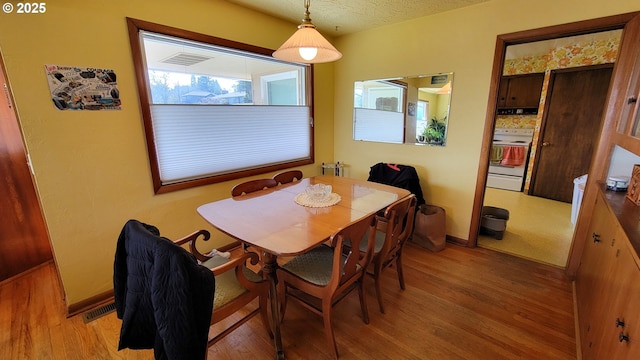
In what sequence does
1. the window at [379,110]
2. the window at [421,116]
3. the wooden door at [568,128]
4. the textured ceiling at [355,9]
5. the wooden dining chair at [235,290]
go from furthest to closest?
1. the wooden door at [568,128]
2. the window at [379,110]
3. the window at [421,116]
4. the textured ceiling at [355,9]
5. the wooden dining chair at [235,290]

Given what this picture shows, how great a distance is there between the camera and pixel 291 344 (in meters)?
1.67

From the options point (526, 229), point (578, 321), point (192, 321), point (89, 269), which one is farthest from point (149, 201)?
point (526, 229)

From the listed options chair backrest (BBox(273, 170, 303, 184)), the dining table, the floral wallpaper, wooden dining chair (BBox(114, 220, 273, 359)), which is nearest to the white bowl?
the dining table

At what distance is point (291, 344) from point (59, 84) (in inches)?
86.1

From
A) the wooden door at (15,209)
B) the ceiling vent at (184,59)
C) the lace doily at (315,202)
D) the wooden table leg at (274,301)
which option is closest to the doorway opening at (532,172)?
the lace doily at (315,202)

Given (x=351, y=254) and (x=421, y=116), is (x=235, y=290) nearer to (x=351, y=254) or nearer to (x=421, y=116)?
(x=351, y=254)

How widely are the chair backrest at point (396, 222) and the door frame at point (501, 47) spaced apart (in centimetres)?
117

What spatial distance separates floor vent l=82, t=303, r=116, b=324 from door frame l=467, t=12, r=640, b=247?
3.24 metres

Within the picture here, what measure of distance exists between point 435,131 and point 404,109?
1.46ft

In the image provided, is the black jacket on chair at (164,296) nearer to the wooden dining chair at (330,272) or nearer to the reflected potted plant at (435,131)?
the wooden dining chair at (330,272)

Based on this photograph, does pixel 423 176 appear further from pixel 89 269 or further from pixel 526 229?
pixel 89 269

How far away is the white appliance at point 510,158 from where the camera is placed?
15.0ft

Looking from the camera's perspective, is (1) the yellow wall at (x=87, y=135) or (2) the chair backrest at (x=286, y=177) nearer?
(1) the yellow wall at (x=87, y=135)

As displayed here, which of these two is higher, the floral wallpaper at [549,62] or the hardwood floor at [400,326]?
the floral wallpaper at [549,62]
